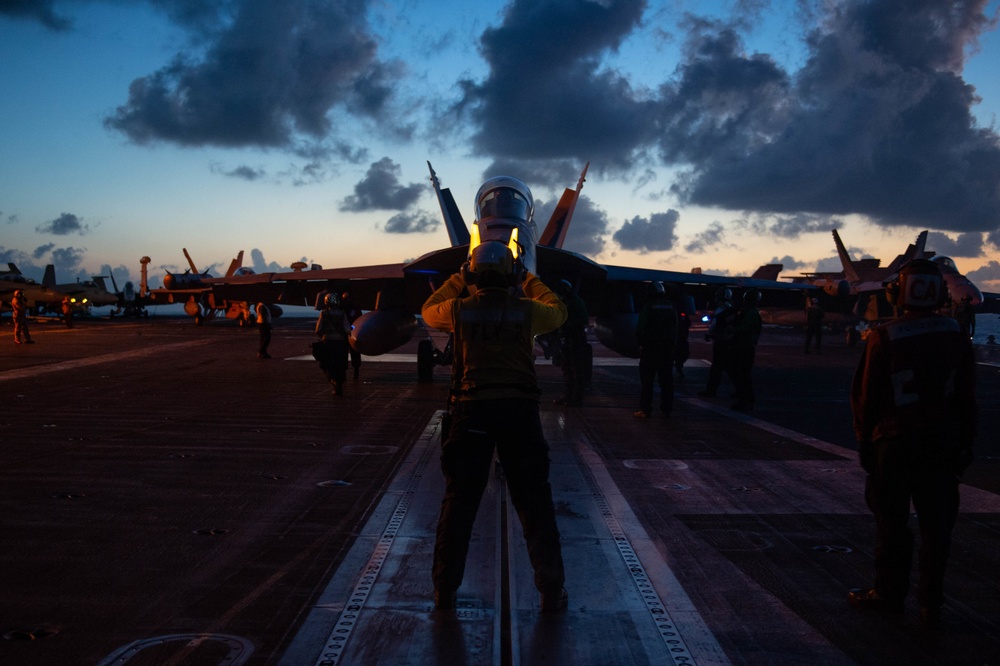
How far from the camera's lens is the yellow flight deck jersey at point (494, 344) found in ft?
14.1

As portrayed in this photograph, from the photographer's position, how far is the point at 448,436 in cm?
429

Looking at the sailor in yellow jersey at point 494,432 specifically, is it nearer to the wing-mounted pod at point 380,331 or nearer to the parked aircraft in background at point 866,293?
the parked aircraft in background at point 866,293

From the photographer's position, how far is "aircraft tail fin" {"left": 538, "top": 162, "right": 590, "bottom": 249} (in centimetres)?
2027

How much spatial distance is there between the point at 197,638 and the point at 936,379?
12.5ft

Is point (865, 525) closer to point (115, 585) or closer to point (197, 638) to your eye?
point (197, 638)

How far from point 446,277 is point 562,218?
5997mm

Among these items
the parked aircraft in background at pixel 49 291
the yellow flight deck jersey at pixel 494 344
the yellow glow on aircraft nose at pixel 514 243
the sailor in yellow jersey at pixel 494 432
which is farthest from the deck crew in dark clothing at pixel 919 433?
the parked aircraft in background at pixel 49 291

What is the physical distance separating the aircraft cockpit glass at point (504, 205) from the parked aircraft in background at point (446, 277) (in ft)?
1.02

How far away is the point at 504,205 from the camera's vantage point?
1277 cm

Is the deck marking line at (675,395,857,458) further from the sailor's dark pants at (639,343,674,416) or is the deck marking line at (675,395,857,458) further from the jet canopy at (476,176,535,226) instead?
the jet canopy at (476,176,535,226)

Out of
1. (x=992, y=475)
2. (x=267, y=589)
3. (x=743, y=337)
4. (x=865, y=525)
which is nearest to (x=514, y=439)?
(x=267, y=589)

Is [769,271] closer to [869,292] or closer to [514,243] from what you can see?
[869,292]

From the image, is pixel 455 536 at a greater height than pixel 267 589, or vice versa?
pixel 455 536

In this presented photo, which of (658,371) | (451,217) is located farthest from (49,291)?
(658,371)
